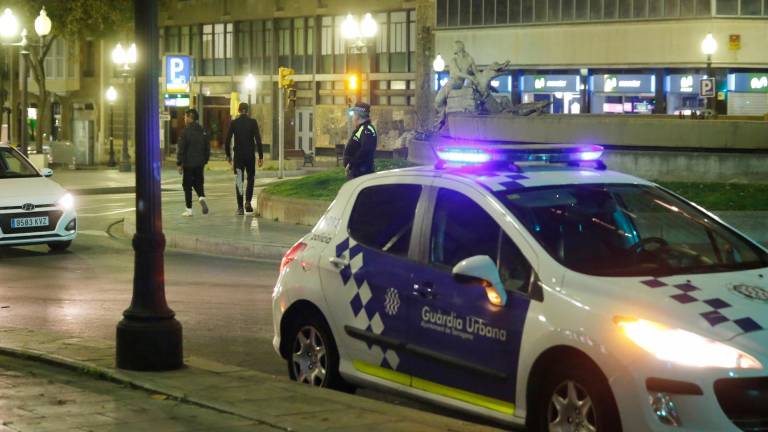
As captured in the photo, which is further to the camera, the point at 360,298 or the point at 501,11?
the point at 501,11

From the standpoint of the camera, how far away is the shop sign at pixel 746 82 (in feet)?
172

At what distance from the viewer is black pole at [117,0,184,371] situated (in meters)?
8.72

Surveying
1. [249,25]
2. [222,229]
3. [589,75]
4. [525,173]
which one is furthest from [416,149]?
[249,25]

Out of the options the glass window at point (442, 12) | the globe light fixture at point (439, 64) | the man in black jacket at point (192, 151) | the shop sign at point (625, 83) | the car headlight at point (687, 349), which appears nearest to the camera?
the car headlight at point (687, 349)

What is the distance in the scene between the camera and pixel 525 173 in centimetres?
753

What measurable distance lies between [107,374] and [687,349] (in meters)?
4.00

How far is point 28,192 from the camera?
59.3ft

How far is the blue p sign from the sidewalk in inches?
1177

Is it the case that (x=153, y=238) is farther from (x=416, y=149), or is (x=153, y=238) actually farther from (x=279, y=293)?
(x=416, y=149)

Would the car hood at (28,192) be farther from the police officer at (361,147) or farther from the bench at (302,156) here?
the bench at (302,156)

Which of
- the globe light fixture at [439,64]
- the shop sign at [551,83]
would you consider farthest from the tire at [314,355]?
the globe light fixture at [439,64]

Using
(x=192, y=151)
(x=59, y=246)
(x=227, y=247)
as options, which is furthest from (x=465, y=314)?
(x=192, y=151)

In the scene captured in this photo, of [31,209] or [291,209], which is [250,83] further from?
[31,209]

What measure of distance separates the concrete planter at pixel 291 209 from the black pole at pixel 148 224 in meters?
11.6
